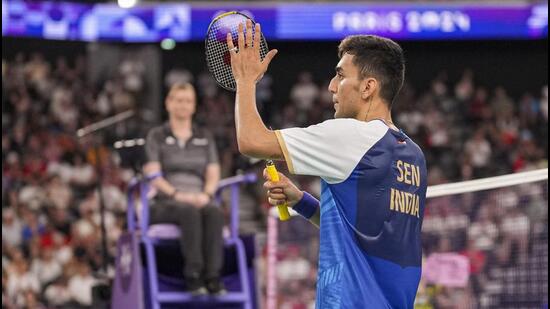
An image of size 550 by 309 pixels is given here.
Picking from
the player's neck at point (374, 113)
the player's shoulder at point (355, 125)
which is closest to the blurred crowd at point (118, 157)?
the player's neck at point (374, 113)

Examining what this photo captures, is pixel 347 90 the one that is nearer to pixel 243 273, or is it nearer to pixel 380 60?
pixel 380 60

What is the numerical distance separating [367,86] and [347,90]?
8 cm

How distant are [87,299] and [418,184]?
11166mm

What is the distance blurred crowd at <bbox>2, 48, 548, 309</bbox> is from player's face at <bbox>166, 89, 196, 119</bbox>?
0.67 m

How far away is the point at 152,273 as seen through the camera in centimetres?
884

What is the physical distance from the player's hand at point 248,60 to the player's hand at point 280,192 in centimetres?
49

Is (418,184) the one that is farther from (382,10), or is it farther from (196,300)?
(382,10)

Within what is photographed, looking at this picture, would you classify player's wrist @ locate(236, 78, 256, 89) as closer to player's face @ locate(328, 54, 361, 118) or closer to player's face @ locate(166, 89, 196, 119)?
player's face @ locate(328, 54, 361, 118)

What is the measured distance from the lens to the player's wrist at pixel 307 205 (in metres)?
4.40

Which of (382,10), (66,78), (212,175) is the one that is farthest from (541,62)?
(212,175)

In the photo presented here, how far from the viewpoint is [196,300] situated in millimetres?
8852

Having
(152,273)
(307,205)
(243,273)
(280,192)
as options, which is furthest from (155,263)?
(280,192)

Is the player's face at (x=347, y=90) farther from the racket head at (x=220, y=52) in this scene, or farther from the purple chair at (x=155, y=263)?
the purple chair at (x=155, y=263)

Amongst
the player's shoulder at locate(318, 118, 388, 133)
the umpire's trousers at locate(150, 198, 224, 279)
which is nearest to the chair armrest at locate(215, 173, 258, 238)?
the umpire's trousers at locate(150, 198, 224, 279)
